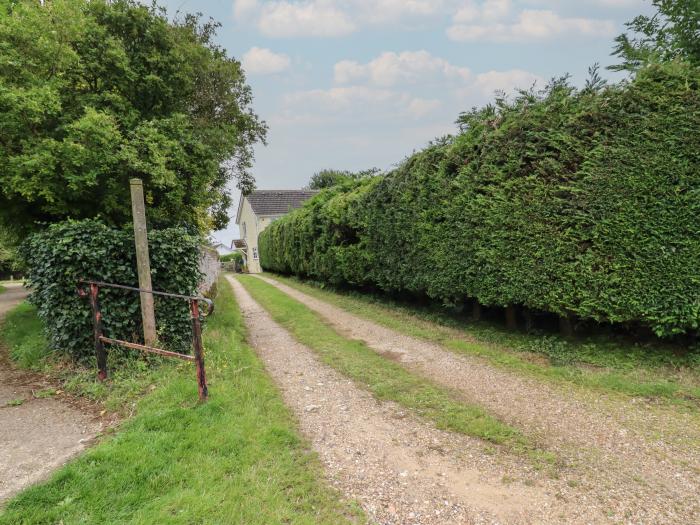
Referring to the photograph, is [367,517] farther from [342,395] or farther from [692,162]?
[692,162]

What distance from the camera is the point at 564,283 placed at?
552 centimetres

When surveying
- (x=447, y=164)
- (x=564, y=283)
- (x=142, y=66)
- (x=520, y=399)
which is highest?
(x=142, y=66)

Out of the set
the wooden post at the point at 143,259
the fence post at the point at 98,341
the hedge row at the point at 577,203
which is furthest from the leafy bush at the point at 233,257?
the fence post at the point at 98,341

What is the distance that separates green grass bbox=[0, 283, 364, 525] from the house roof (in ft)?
108

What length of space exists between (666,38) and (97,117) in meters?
9.73

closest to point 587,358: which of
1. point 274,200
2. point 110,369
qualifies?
point 110,369

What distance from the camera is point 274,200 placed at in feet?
126

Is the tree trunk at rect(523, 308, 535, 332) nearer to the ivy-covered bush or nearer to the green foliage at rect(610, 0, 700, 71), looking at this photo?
the green foliage at rect(610, 0, 700, 71)

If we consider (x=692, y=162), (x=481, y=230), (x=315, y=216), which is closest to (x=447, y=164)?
(x=481, y=230)

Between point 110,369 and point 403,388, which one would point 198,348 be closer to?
point 110,369

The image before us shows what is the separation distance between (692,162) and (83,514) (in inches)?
280

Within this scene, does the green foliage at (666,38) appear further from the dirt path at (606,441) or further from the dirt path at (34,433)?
the dirt path at (34,433)

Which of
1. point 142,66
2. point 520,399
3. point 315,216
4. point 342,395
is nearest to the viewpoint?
point 520,399

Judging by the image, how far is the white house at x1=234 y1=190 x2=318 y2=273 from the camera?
→ 118 ft
